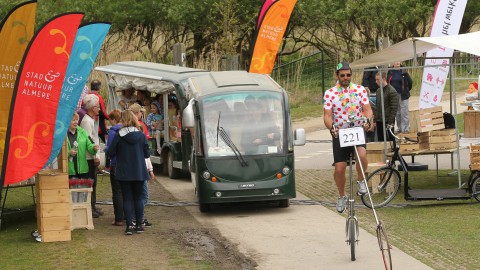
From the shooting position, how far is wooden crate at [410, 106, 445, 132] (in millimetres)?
18328

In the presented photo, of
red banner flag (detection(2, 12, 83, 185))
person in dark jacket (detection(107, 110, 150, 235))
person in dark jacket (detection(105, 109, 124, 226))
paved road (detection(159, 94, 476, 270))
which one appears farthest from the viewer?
person in dark jacket (detection(105, 109, 124, 226))

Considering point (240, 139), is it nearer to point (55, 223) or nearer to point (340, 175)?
point (340, 175)

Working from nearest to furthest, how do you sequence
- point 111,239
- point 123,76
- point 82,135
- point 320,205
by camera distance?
point 111,239 < point 82,135 < point 320,205 < point 123,76

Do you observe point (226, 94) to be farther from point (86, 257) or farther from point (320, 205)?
point (86, 257)

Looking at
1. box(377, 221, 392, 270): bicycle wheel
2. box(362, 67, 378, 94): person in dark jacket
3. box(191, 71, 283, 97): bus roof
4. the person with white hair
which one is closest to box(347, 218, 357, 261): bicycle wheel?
box(377, 221, 392, 270): bicycle wheel

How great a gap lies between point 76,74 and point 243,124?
3.62 metres

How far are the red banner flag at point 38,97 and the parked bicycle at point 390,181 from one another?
5.52 m

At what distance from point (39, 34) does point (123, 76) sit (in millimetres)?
10039

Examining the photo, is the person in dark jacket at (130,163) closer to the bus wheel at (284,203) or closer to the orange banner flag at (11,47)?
the orange banner flag at (11,47)

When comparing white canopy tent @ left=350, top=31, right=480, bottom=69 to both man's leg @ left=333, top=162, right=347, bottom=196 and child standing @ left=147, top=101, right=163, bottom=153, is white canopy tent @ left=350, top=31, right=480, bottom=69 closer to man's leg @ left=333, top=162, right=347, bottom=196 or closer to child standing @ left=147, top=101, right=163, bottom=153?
man's leg @ left=333, top=162, right=347, bottom=196

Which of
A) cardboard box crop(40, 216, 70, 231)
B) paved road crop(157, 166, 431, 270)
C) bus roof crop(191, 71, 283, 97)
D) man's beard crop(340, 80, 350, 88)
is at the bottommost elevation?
paved road crop(157, 166, 431, 270)

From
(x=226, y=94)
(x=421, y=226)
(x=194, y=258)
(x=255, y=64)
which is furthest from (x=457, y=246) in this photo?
(x=255, y=64)

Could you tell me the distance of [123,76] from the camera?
23.8 m

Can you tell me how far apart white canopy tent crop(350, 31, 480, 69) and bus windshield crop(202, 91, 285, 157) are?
2189mm
